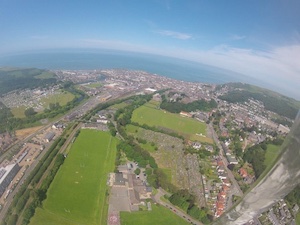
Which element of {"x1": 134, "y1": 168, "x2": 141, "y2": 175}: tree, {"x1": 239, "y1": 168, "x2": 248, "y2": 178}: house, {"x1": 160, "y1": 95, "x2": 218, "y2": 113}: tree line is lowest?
{"x1": 134, "y1": 168, "x2": 141, "y2": 175}: tree

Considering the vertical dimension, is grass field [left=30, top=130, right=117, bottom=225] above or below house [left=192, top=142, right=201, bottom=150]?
below

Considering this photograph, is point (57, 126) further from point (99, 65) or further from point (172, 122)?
point (99, 65)

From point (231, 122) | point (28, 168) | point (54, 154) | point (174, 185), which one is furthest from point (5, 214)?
point (231, 122)

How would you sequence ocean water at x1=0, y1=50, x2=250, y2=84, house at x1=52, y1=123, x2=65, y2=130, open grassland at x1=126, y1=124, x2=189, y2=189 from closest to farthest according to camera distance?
open grassland at x1=126, y1=124, x2=189, y2=189
house at x1=52, y1=123, x2=65, y2=130
ocean water at x1=0, y1=50, x2=250, y2=84

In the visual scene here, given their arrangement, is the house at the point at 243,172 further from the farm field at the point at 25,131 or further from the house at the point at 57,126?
the farm field at the point at 25,131

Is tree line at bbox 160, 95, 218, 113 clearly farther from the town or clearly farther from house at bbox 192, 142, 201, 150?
house at bbox 192, 142, 201, 150

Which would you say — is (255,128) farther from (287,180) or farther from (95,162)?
(287,180)

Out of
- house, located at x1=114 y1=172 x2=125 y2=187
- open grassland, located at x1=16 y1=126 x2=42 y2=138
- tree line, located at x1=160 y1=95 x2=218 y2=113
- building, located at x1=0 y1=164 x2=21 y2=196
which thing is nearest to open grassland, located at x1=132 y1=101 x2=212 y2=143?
tree line, located at x1=160 y1=95 x2=218 y2=113

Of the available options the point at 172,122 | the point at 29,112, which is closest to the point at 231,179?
the point at 172,122
